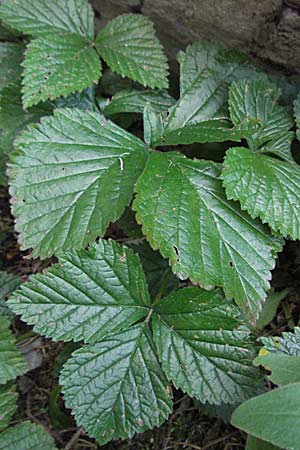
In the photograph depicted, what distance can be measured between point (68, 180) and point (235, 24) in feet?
2.81

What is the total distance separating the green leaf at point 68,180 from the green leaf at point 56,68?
149mm

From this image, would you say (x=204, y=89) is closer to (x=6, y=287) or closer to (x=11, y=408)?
(x=6, y=287)

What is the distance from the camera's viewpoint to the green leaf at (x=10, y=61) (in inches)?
75.3

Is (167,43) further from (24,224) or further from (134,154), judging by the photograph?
(24,224)

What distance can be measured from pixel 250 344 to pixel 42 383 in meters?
0.86

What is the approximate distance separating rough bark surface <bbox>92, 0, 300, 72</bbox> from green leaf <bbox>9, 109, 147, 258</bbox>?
625mm

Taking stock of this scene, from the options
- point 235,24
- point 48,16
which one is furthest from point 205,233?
point 48,16

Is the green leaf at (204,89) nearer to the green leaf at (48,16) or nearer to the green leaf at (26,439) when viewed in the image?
the green leaf at (48,16)

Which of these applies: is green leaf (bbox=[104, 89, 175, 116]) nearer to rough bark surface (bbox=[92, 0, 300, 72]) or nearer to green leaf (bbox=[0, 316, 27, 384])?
rough bark surface (bbox=[92, 0, 300, 72])

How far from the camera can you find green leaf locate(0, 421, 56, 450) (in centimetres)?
145

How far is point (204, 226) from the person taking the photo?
142 centimetres

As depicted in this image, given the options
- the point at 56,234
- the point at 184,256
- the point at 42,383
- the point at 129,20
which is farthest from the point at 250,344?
the point at 129,20

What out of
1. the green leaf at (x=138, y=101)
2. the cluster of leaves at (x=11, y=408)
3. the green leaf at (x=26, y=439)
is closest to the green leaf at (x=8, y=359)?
the cluster of leaves at (x=11, y=408)

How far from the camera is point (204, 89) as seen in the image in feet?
5.62
